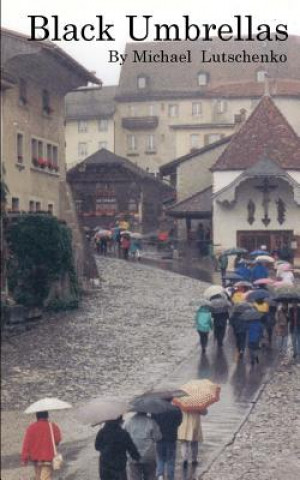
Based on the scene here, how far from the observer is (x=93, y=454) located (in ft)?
54.8

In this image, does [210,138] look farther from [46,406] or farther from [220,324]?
[46,406]

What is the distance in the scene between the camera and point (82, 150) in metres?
106

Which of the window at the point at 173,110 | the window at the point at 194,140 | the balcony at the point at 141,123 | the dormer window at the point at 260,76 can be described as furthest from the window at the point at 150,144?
the dormer window at the point at 260,76

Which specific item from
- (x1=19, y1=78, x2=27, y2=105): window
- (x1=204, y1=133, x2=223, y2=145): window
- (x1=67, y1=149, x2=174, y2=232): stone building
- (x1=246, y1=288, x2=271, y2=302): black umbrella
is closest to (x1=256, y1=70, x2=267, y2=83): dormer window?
(x1=204, y1=133, x2=223, y2=145): window

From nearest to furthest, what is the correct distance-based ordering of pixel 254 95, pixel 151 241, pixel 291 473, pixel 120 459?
1. pixel 120 459
2. pixel 291 473
3. pixel 151 241
4. pixel 254 95

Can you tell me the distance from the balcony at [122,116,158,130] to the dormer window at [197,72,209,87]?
5209mm

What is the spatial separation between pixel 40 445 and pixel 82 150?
311 ft

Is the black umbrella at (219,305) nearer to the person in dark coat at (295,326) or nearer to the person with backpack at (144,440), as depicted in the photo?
the person in dark coat at (295,326)

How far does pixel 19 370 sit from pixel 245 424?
554 cm

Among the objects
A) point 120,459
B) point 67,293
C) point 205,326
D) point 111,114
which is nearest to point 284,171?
point 67,293

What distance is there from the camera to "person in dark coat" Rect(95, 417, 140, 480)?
12.5 m

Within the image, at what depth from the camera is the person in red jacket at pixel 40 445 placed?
1225 centimetres

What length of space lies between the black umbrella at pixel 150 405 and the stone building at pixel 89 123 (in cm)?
8762

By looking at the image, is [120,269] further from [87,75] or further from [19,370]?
[19,370]
